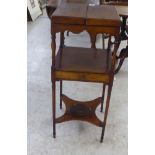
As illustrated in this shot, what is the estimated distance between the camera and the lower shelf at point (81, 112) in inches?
61.5

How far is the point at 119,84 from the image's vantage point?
2223mm

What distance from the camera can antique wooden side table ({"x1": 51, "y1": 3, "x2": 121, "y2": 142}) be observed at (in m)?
1.15

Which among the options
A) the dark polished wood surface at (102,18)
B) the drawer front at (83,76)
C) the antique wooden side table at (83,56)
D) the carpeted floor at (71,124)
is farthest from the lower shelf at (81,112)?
the dark polished wood surface at (102,18)

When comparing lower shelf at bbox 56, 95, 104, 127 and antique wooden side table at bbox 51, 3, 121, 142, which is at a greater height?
antique wooden side table at bbox 51, 3, 121, 142

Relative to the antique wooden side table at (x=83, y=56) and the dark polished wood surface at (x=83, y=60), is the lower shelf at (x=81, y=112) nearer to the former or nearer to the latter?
the antique wooden side table at (x=83, y=56)

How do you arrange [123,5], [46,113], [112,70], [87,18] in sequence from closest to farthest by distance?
[87,18]
[112,70]
[46,113]
[123,5]

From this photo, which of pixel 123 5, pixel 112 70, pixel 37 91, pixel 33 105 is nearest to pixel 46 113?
pixel 33 105

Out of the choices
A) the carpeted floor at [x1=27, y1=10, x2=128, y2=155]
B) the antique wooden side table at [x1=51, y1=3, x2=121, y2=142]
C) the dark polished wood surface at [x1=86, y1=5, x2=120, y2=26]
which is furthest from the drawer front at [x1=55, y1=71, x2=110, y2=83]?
the carpeted floor at [x1=27, y1=10, x2=128, y2=155]

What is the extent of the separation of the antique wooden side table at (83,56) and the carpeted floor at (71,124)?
0.26ft

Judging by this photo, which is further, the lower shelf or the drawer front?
→ the lower shelf

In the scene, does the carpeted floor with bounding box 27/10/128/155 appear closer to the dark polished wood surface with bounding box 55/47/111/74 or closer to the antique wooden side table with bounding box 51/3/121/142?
the antique wooden side table with bounding box 51/3/121/142

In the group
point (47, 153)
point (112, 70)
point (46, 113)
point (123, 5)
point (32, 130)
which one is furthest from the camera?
point (123, 5)

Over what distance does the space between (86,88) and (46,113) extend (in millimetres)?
504
